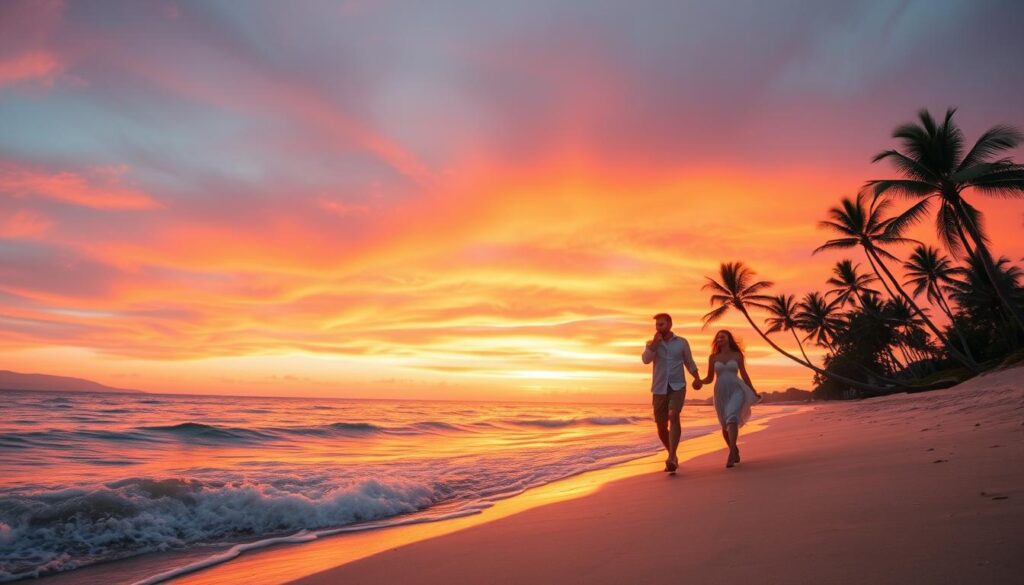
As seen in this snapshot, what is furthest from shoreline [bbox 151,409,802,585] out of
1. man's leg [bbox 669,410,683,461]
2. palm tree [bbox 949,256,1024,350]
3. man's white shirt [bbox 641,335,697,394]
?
palm tree [bbox 949,256,1024,350]

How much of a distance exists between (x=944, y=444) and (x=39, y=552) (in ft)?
29.3

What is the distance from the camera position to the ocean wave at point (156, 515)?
17.7 feet

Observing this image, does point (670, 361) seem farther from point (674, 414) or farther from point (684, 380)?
point (674, 414)

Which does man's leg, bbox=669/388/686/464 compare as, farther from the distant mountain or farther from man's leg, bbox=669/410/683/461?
the distant mountain

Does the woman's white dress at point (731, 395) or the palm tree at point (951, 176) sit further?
the palm tree at point (951, 176)

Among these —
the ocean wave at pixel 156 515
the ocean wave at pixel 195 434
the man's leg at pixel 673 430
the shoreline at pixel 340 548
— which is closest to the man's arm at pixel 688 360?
the man's leg at pixel 673 430

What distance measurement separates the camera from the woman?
22.1 feet

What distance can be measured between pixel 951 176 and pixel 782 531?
80.9ft

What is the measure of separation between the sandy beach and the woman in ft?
2.90

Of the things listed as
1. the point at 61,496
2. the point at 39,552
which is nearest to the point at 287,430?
the point at 61,496

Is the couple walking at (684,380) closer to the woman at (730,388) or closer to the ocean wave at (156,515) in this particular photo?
the woman at (730,388)

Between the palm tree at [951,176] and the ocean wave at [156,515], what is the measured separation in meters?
23.4

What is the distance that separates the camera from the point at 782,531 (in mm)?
3104

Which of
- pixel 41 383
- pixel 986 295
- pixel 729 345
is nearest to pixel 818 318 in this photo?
pixel 986 295
